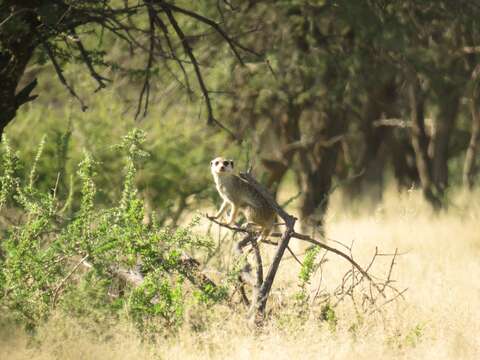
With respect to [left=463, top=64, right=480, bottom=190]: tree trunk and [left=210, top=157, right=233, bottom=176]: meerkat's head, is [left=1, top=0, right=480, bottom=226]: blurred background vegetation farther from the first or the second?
[left=210, top=157, right=233, bottom=176]: meerkat's head

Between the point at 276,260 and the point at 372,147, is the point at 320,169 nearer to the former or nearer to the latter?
the point at 372,147

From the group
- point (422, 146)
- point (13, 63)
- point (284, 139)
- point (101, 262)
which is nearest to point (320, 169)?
point (284, 139)

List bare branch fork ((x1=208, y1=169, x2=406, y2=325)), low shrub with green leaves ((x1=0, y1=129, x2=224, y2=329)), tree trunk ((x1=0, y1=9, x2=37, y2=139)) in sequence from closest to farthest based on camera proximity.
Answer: bare branch fork ((x1=208, y1=169, x2=406, y2=325)), low shrub with green leaves ((x1=0, y1=129, x2=224, y2=329)), tree trunk ((x1=0, y1=9, x2=37, y2=139))

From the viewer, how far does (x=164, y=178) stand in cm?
1333

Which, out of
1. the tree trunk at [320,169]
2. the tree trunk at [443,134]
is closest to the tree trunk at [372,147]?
the tree trunk at [443,134]

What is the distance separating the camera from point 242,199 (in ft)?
26.2

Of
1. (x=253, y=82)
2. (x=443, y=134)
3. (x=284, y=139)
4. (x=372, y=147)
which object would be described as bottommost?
(x=253, y=82)

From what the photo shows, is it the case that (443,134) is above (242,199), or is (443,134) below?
above

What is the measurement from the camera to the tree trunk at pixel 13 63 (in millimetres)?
7344

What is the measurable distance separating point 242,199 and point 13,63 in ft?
7.18

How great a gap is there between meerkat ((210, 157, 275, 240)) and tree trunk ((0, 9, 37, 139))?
1.72m

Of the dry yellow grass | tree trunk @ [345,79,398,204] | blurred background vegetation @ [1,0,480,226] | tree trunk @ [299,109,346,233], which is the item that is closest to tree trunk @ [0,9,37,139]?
the dry yellow grass

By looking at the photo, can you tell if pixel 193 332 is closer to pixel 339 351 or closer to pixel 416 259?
pixel 339 351

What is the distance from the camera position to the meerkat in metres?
7.83
